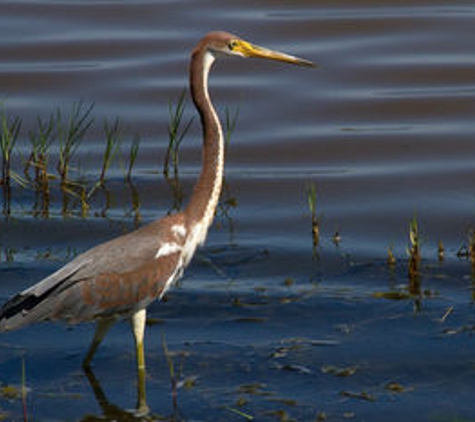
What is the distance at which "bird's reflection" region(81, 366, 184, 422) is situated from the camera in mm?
6336

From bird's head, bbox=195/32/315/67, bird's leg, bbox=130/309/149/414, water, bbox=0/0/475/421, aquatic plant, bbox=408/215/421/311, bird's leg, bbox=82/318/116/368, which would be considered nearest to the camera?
bird's leg, bbox=130/309/149/414

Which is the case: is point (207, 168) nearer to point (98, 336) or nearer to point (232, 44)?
point (232, 44)

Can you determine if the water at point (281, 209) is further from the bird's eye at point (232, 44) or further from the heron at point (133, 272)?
the bird's eye at point (232, 44)

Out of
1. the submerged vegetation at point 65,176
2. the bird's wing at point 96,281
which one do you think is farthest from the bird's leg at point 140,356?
the submerged vegetation at point 65,176

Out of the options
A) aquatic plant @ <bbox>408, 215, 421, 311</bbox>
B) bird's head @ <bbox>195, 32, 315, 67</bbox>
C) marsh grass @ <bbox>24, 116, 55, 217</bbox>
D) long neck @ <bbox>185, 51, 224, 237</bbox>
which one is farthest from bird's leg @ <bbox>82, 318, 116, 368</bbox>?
marsh grass @ <bbox>24, 116, 55, 217</bbox>

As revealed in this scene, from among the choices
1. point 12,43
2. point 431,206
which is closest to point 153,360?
point 431,206

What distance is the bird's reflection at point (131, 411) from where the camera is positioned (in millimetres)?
6336

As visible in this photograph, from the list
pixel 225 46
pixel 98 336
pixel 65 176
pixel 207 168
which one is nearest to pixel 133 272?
pixel 98 336

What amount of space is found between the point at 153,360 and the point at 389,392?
1314 mm

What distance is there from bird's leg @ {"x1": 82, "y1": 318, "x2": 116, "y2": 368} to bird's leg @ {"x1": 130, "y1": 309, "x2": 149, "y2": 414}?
13 cm

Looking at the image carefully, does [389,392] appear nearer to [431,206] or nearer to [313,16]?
[431,206]

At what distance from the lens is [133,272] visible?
265 inches

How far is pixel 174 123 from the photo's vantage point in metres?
9.21

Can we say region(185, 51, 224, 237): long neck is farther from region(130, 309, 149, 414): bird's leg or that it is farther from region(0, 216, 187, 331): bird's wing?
region(130, 309, 149, 414): bird's leg
